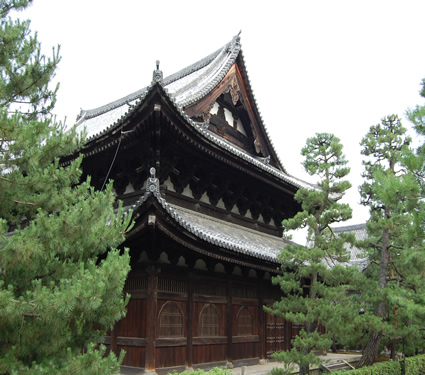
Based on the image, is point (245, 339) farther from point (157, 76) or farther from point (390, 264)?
point (157, 76)

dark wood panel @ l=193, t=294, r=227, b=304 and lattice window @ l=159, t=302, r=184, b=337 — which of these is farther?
dark wood panel @ l=193, t=294, r=227, b=304

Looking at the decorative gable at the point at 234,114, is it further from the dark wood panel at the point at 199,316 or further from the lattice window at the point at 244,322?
the lattice window at the point at 244,322

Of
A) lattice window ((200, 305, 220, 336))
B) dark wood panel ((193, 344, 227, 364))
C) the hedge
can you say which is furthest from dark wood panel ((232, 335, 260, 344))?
the hedge

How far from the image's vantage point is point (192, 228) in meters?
10.2

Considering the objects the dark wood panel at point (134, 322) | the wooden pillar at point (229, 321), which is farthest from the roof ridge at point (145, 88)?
the dark wood panel at point (134, 322)

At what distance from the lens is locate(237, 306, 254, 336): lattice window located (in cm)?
1355

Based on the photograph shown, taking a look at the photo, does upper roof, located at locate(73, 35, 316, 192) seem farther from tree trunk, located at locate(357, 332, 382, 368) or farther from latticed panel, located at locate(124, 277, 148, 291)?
tree trunk, located at locate(357, 332, 382, 368)

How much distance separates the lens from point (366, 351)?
13242mm

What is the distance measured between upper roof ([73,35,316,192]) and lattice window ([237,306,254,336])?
5.00 metres

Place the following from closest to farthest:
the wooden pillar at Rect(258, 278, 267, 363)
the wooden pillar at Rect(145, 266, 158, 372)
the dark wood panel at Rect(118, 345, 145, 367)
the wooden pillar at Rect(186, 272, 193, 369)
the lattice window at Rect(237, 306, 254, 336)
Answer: the wooden pillar at Rect(145, 266, 158, 372) < the dark wood panel at Rect(118, 345, 145, 367) < the wooden pillar at Rect(186, 272, 193, 369) < the lattice window at Rect(237, 306, 254, 336) < the wooden pillar at Rect(258, 278, 267, 363)

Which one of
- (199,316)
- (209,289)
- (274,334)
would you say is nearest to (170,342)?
(199,316)

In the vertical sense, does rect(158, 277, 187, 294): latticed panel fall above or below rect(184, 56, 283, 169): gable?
below

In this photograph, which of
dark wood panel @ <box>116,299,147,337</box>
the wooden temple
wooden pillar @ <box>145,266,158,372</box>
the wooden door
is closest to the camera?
wooden pillar @ <box>145,266,158,372</box>

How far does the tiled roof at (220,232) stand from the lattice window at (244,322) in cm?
223
